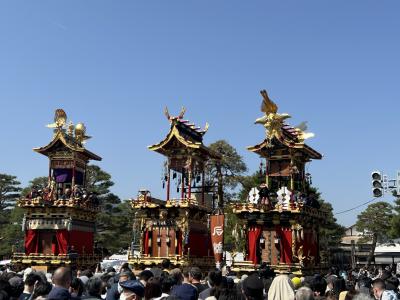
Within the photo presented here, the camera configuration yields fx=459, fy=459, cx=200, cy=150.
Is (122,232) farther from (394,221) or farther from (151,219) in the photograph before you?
(394,221)

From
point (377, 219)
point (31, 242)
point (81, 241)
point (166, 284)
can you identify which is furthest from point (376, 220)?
point (166, 284)

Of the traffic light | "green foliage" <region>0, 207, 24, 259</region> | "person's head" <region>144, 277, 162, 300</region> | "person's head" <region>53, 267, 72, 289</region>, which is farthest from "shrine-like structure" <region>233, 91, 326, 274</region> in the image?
"green foliage" <region>0, 207, 24, 259</region>

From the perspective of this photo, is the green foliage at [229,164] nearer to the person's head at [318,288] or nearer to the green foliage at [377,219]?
the green foliage at [377,219]

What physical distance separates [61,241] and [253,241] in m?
16.8

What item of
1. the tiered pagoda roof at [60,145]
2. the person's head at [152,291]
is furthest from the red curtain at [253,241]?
the person's head at [152,291]

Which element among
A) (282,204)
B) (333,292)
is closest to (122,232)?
(282,204)

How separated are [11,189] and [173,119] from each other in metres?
27.8

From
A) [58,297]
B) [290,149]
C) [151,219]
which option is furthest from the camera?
[151,219]

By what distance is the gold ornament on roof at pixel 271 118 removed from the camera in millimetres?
35219

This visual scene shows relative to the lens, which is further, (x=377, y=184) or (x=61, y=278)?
(x=377, y=184)

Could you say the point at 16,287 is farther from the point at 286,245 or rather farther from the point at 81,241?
the point at 81,241

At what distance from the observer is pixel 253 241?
34062 millimetres

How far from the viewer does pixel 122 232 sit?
178 feet

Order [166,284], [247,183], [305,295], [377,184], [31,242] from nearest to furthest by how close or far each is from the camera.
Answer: [305,295] < [166,284] < [377,184] < [31,242] < [247,183]
